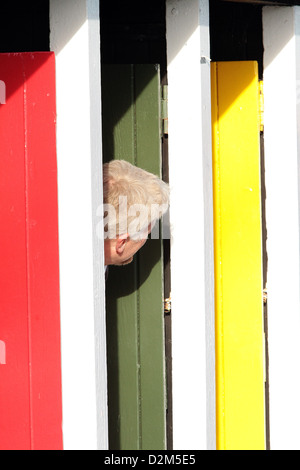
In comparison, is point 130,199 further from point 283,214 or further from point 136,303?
point 283,214

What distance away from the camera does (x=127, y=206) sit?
379cm

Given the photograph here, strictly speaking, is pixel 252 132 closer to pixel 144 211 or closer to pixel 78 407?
pixel 144 211

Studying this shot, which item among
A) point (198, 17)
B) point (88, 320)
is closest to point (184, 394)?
point (88, 320)

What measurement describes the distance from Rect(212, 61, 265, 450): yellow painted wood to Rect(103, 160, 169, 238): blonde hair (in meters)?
0.40

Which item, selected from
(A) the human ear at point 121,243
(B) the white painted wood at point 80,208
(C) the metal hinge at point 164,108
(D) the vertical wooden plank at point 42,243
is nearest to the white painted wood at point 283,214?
(C) the metal hinge at point 164,108

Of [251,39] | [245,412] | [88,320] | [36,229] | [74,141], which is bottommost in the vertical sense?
[245,412]

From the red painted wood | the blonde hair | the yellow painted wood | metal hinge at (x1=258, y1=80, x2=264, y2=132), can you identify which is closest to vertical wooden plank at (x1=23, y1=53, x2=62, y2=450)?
the red painted wood

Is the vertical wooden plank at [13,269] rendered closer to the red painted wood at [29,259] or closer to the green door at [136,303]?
the red painted wood at [29,259]

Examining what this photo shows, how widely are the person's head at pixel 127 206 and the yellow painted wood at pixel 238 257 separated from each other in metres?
0.40

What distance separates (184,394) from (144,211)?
2.33 feet

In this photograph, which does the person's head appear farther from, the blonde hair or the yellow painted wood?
the yellow painted wood

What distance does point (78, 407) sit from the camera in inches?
135

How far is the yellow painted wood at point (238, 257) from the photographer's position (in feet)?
13.5

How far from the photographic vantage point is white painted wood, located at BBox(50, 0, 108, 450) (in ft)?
11.0
